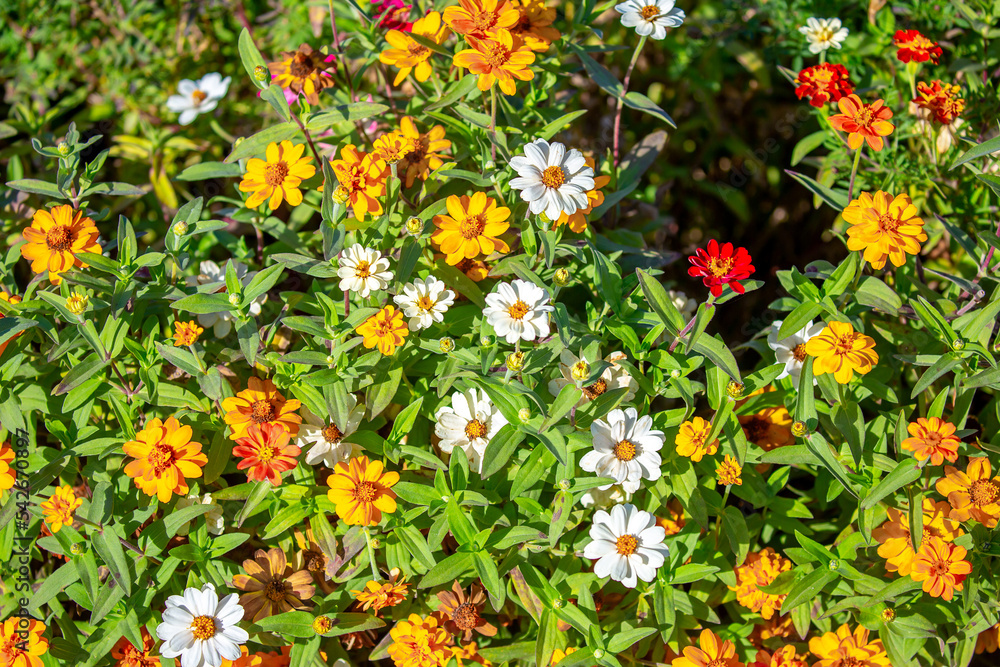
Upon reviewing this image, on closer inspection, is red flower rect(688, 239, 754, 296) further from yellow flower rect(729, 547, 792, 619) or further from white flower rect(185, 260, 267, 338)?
white flower rect(185, 260, 267, 338)

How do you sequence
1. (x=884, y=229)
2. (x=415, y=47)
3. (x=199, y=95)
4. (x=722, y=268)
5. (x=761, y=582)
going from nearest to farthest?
(x=722, y=268), (x=884, y=229), (x=761, y=582), (x=415, y=47), (x=199, y=95)

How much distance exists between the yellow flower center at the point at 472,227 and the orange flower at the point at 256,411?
54 cm

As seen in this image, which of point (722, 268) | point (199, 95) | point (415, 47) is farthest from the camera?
point (199, 95)

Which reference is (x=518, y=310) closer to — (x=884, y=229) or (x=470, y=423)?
(x=470, y=423)

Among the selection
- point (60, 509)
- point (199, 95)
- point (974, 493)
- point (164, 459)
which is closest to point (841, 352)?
point (974, 493)

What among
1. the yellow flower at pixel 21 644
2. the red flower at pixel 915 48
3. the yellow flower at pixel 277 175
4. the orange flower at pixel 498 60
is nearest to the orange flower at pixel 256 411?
the yellow flower at pixel 277 175

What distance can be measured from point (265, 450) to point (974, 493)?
1.55 m

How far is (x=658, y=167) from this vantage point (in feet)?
9.89

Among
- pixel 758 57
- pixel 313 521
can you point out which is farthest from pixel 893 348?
pixel 313 521

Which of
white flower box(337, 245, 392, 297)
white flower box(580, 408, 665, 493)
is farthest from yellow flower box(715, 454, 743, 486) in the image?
white flower box(337, 245, 392, 297)

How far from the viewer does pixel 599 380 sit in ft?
5.77

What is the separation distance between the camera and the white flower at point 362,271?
1684 mm

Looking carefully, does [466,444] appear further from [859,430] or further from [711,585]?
[859,430]

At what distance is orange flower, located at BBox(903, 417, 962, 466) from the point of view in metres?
1.53
